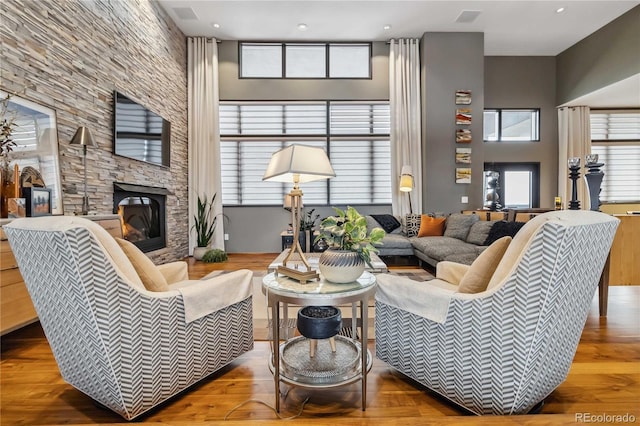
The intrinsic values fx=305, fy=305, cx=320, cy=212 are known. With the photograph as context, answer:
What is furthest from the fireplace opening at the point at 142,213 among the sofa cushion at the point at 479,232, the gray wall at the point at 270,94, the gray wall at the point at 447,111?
the gray wall at the point at 447,111

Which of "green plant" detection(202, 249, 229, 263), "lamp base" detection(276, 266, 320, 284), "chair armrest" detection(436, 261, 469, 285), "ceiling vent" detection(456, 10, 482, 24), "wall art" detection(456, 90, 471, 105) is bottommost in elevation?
"green plant" detection(202, 249, 229, 263)

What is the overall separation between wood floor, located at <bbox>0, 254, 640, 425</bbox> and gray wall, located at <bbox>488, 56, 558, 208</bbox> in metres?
5.16

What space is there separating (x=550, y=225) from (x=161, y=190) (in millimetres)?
4708

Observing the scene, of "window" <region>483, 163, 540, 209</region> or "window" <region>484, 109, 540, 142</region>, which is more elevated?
"window" <region>484, 109, 540, 142</region>

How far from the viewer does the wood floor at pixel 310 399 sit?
1.36m

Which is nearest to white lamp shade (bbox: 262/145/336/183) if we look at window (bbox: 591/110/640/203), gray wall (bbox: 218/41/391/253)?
gray wall (bbox: 218/41/391/253)

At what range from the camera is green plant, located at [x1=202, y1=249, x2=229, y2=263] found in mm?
5039

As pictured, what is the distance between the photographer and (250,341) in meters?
1.85

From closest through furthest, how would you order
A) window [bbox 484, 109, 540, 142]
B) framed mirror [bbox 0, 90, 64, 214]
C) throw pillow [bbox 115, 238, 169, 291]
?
throw pillow [bbox 115, 238, 169, 291], framed mirror [bbox 0, 90, 64, 214], window [bbox 484, 109, 540, 142]

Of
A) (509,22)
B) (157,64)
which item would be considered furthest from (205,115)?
(509,22)

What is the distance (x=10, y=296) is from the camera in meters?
1.92

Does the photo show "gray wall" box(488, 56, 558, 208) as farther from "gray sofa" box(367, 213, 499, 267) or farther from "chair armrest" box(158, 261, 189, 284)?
"chair armrest" box(158, 261, 189, 284)

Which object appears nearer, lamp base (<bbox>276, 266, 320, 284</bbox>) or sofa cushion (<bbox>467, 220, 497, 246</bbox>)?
lamp base (<bbox>276, 266, 320, 284</bbox>)

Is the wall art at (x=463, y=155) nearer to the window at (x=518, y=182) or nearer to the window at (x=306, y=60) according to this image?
the window at (x=518, y=182)
